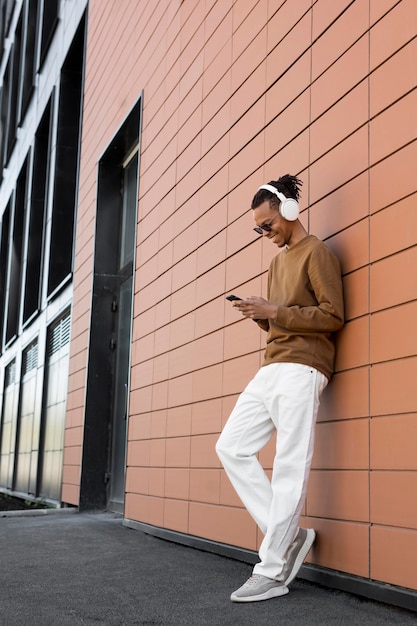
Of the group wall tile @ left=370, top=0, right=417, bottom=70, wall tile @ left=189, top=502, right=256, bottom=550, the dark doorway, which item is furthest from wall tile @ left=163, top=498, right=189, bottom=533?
wall tile @ left=370, top=0, right=417, bottom=70

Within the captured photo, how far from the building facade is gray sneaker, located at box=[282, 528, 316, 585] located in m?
0.14

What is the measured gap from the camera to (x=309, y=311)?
3811 millimetres

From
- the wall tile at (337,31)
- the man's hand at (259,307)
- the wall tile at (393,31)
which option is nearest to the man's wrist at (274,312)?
the man's hand at (259,307)

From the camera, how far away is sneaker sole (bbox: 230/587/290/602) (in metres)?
3.49

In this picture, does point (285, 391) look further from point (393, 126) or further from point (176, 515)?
point (176, 515)

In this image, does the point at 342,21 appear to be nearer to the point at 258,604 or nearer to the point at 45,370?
the point at 258,604

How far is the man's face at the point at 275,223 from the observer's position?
4.12 m

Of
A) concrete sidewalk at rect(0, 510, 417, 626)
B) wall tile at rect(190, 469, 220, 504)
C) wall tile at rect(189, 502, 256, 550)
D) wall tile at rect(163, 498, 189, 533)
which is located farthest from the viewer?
wall tile at rect(163, 498, 189, 533)

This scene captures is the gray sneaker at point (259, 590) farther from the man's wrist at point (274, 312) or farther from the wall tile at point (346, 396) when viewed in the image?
the man's wrist at point (274, 312)

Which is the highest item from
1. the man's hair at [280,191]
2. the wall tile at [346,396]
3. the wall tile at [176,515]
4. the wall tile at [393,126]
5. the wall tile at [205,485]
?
the wall tile at [393,126]

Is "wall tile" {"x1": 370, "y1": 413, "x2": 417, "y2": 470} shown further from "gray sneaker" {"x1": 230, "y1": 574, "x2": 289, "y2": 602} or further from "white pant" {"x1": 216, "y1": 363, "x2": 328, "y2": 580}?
"gray sneaker" {"x1": 230, "y1": 574, "x2": 289, "y2": 602}

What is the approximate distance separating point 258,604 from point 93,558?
1831 millimetres

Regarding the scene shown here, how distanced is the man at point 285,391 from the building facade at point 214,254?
171mm

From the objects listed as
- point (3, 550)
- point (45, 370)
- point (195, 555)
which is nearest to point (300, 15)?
point (195, 555)
